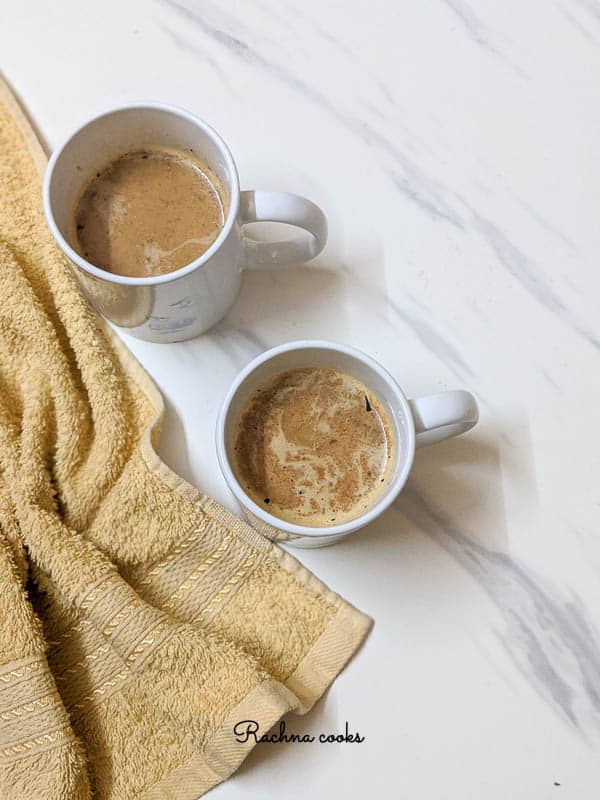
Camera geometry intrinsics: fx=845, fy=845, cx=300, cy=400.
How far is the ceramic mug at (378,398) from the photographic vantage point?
22.7 inches

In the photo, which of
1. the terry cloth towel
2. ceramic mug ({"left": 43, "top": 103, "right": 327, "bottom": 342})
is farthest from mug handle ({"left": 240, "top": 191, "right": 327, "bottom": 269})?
the terry cloth towel

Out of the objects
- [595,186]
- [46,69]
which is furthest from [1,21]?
[595,186]

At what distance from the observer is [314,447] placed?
641mm

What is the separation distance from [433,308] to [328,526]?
0.22 m

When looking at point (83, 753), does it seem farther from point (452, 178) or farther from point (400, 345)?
point (452, 178)

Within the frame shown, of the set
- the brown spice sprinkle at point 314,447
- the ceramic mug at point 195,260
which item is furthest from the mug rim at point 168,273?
the brown spice sprinkle at point 314,447

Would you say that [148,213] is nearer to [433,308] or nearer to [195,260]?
[195,260]

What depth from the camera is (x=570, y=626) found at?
669mm

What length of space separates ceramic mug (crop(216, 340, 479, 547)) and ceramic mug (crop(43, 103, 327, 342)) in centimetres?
7

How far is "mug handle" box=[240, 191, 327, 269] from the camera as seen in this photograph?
60 cm

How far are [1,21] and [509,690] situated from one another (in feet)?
2.33

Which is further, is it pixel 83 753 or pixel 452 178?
pixel 452 178

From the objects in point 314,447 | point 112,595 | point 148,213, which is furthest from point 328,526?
point 148,213

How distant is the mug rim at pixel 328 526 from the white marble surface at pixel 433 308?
3.7 inches
